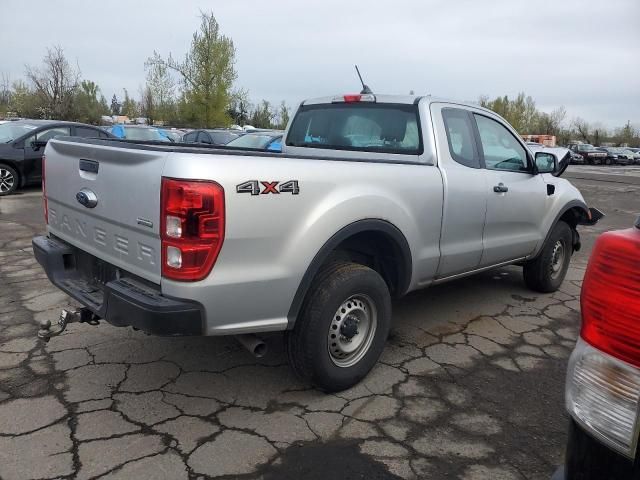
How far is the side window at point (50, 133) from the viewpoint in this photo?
1098 centimetres

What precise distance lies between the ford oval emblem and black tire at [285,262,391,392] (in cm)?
131

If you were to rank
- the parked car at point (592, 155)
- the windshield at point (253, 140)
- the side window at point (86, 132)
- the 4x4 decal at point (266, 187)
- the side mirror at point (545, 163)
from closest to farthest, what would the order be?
the 4x4 decal at point (266, 187)
the side mirror at point (545, 163)
the side window at point (86, 132)
the windshield at point (253, 140)
the parked car at point (592, 155)

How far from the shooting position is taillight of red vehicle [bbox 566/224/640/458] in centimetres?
127

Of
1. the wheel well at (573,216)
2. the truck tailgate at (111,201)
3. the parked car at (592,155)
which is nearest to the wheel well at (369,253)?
the truck tailgate at (111,201)

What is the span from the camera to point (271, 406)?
314 centimetres

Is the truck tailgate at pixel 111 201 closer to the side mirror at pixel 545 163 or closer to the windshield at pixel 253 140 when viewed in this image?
the side mirror at pixel 545 163

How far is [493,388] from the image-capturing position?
3.44 meters

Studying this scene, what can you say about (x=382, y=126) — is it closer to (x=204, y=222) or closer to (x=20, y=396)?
(x=204, y=222)

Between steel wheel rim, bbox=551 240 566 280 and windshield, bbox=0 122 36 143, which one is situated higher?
windshield, bbox=0 122 36 143

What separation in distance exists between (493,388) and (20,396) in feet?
9.61

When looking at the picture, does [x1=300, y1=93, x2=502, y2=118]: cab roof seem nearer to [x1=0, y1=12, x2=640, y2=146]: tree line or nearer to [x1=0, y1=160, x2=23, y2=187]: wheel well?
[x1=0, y1=160, x2=23, y2=187]: wheel well

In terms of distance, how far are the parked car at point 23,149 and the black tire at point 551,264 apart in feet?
30.3

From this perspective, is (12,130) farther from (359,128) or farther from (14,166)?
(359,128)

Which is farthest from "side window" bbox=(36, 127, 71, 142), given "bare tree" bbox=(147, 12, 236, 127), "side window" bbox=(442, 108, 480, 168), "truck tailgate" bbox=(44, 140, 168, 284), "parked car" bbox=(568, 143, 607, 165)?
"parked car" bbox=(568, 143, 607, 165)
